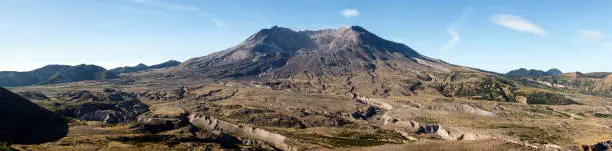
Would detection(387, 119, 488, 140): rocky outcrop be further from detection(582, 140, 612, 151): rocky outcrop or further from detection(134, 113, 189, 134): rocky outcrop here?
detection(134, 113, 189, 134): rocky outcrop

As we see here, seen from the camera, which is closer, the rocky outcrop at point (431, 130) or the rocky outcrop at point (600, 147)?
the rocky outcrop at point (600, 147)

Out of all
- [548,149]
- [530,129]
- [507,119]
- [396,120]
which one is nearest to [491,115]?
[507,119]

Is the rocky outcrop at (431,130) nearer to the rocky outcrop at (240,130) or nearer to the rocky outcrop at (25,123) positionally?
the rocky outcrop at (240,130)

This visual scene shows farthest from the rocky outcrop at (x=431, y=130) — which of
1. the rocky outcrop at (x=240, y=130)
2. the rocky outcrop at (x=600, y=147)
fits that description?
the rocky outcrop at (x=240, y=130)

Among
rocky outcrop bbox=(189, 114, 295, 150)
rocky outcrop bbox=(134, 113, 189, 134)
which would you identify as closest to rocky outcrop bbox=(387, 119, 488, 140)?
rocky outcrop bbox=(189, 114, 295, 150)

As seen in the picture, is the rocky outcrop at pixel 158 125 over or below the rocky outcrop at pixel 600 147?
over

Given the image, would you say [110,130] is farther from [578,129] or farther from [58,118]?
[578,129]
